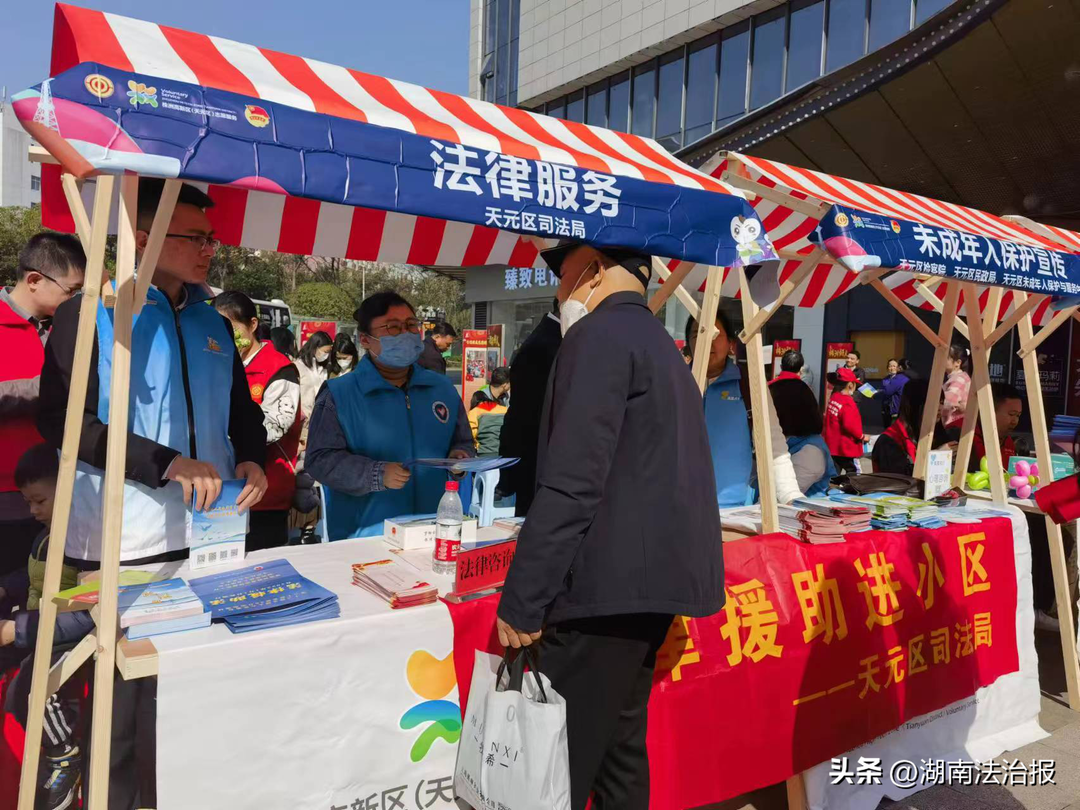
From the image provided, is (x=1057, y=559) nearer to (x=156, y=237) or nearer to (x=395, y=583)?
(x=395, y=583)

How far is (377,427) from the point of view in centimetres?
297

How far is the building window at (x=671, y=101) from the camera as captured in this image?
19891 millimetres

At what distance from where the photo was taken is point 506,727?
6.06 ft

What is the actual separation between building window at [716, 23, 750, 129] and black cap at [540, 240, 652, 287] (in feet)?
58.8

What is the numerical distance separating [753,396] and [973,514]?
150 centimetres

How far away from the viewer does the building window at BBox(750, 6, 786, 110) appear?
17203 mm

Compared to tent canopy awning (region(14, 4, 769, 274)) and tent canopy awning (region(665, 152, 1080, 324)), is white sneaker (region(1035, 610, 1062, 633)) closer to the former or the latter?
tent canopy awning (region(665, 152, 1080, 324))

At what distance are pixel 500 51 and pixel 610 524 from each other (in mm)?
29988

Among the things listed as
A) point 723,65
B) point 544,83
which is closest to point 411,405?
point 723,65

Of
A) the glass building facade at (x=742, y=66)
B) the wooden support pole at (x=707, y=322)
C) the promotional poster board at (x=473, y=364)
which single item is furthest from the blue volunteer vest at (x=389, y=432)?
the glass building facade at (x=742, y=66)

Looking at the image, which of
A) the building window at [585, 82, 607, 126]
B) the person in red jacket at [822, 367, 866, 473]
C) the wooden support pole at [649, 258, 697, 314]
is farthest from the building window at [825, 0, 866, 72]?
the wooden support pole at [649, 258, 697, 314]

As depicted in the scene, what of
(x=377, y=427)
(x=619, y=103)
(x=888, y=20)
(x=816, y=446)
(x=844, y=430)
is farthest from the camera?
(x=619, y=103)

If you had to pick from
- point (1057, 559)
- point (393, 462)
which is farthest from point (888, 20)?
point (393, 462)

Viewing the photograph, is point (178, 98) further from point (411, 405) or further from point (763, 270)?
point (763, 270)
